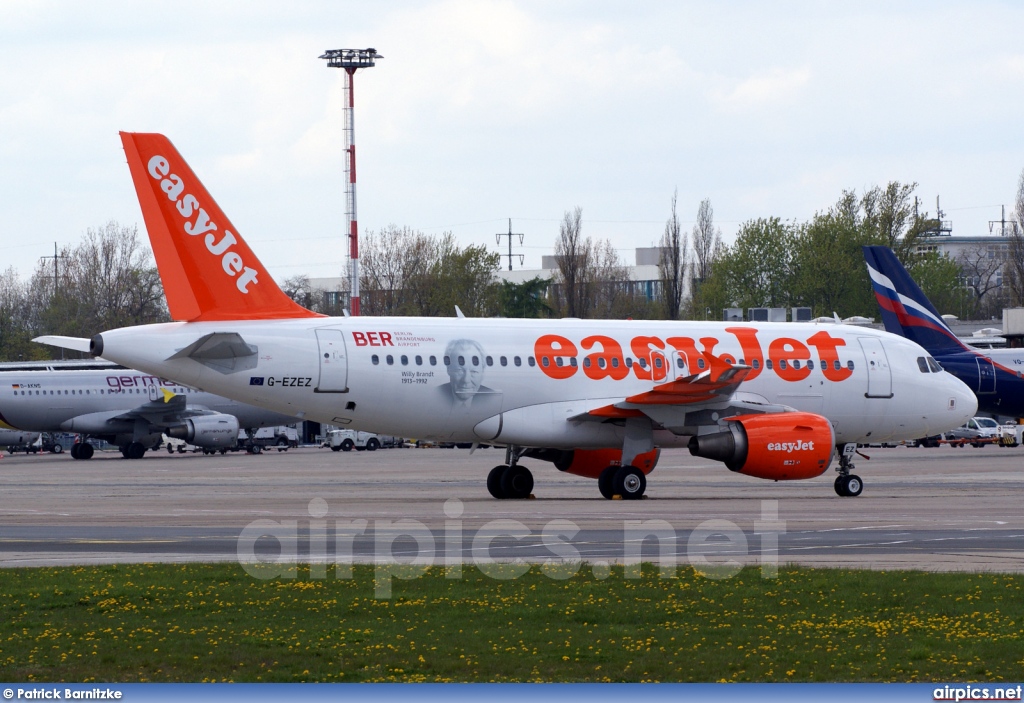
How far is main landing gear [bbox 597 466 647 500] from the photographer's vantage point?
29.2 meters

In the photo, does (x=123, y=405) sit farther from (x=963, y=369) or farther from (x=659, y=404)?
(x=659, y=404)

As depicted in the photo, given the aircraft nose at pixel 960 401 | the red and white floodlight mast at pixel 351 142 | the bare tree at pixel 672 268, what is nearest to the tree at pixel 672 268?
the bare tree at pixel 672 268

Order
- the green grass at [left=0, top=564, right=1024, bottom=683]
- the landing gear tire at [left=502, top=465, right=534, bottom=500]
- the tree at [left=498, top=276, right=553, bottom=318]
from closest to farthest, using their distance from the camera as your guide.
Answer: the green grass at [left=0, top=564, right=1024, bottom=683] < the landing gear tire at [left=502, top=465, right=534, bottom=500] < the tree at [left=498, top=276, right=553, bottom=318]

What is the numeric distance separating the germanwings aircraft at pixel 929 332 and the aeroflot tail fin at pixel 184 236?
86.6 feet

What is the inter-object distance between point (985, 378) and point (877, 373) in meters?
17.9

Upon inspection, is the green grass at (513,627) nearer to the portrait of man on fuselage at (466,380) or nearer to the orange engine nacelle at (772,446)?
the orange engine nacelle at (772,446)

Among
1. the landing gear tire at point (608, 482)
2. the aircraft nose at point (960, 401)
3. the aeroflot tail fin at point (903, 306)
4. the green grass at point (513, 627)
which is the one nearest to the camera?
the green grass at point (513, 627)

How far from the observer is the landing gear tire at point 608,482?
29.3 metres

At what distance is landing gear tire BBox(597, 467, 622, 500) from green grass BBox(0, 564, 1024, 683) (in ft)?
44.5

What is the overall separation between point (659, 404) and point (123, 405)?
46.4 m

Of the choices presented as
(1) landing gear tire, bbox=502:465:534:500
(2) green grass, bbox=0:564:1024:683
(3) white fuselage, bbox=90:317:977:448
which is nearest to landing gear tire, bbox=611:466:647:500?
(3) white fuselage, bbox=90:317:977:448

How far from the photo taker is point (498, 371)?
96.4 ft

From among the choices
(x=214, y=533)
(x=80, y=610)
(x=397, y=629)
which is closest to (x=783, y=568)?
(x=397, y=629)

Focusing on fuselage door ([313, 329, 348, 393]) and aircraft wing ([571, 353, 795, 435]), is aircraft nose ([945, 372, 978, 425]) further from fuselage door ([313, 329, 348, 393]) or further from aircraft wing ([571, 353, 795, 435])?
fuselage door ([313, 329, 348, 393])
